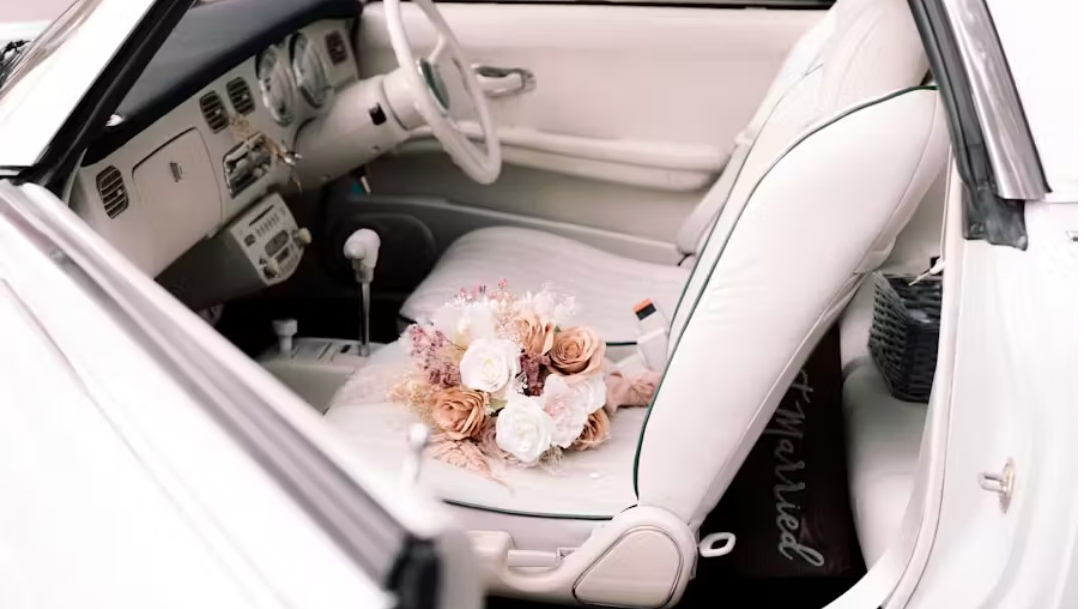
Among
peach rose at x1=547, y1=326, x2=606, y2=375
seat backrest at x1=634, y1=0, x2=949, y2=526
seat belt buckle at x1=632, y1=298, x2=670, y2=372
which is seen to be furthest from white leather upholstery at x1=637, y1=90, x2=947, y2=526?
seat belt buckle at x1=632, y1=298, x2=670, y2=372

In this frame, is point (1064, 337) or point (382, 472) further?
point (1064, 337)

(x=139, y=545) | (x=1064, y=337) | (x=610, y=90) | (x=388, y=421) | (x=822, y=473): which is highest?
(x=1064, y=337)

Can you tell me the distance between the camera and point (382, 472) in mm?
592

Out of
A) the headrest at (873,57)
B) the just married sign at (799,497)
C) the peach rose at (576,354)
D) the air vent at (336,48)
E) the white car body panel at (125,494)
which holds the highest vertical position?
the headrest at (873,57)

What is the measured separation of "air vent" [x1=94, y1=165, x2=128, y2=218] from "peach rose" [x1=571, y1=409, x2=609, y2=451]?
2.55 feet

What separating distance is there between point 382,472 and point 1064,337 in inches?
21.0

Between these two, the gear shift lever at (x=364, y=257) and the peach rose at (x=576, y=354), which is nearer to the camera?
the peach rose at (x=576, y=354)

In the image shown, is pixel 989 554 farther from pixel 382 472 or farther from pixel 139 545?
pixel 139 545

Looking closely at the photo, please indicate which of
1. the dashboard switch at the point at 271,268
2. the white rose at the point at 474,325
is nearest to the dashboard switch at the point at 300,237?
the dashboard switch at the point at 271,268

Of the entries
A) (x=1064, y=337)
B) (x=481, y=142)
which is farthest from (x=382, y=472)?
(x=481, y=142)

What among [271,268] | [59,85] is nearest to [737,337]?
[59,85]

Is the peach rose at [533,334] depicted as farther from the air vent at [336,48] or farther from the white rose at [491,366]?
the air vent at [336,48]

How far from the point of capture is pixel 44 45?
1.42m

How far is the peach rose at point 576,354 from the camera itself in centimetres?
144
